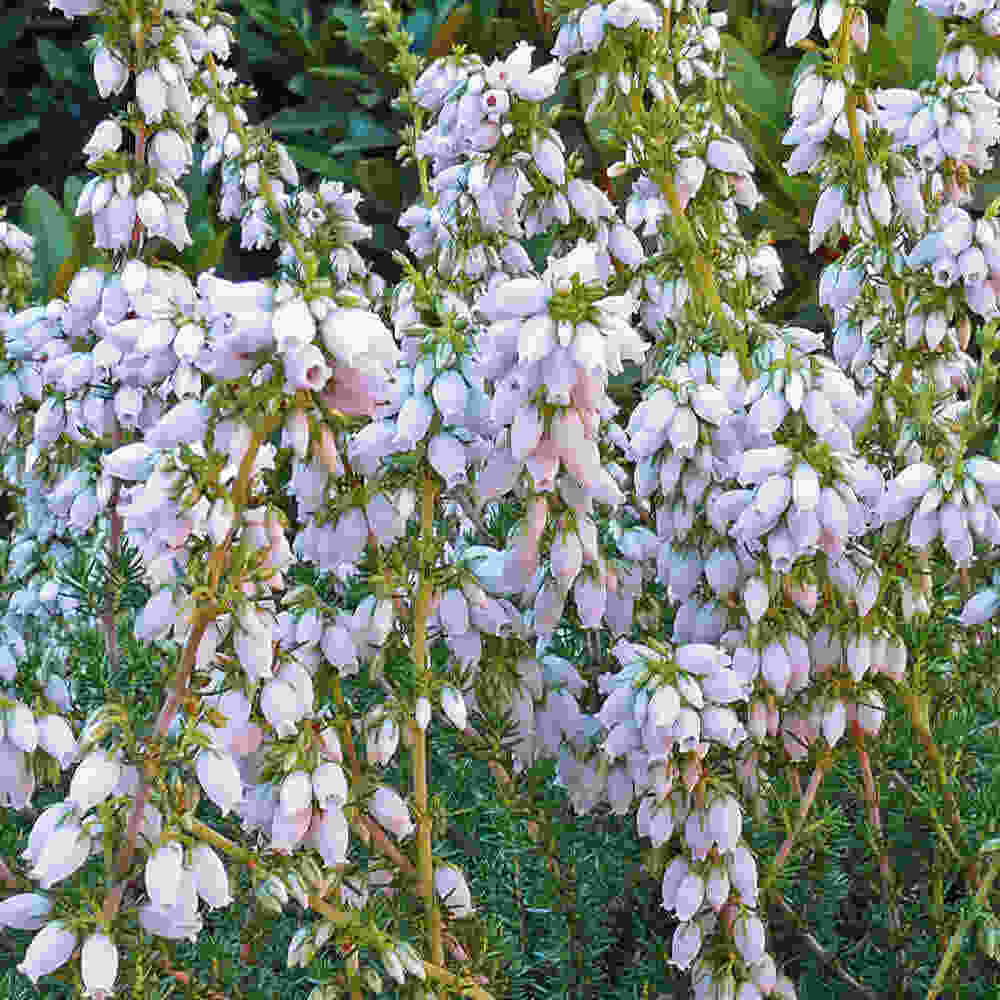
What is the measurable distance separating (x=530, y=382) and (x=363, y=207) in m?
4.65

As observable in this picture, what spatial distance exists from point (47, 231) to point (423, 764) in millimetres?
4397

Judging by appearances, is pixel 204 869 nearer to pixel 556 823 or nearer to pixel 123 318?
pixel 556 823

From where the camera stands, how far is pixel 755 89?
207 inches

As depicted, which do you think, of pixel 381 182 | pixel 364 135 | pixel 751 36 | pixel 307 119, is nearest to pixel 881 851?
pixel 381 182

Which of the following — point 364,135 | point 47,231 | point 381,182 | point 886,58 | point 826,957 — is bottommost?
point 826,957

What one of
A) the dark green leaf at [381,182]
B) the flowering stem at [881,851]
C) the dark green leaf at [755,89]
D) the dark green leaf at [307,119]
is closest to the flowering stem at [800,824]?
the flowering stem at [881,851]

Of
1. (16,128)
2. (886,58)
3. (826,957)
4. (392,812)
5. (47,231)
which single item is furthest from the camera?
(16,128)

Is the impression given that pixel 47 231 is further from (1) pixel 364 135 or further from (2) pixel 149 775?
(2) pixel 149 775

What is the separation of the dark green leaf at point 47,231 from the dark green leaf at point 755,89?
253 cm

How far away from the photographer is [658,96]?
7.16 feet

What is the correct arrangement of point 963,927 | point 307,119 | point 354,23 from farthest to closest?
point 307,119 < point 354,23 < point 963,927

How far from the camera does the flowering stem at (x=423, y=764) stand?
1769 millimetres

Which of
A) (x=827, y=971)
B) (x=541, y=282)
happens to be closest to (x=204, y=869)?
(x=541, y=282)

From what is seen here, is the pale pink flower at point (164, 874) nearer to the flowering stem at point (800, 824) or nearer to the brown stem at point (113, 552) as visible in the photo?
the flowering stem at point (800, 824)
